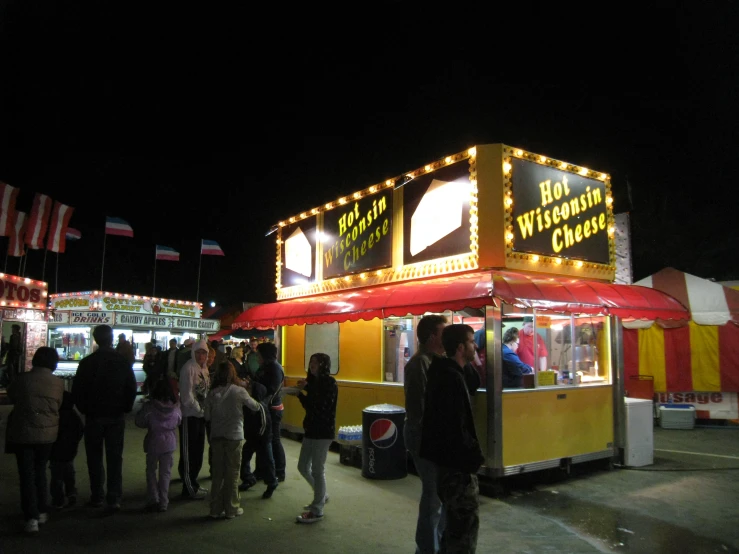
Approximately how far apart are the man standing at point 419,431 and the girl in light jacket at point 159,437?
3123mm

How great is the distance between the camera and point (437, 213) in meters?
9.33

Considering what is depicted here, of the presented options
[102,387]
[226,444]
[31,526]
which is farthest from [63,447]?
[226,444]

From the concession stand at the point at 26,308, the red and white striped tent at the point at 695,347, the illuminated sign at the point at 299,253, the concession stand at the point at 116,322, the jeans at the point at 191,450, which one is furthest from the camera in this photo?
the concession stand at the point at 116,322

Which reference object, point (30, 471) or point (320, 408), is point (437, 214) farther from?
point (30, 471)

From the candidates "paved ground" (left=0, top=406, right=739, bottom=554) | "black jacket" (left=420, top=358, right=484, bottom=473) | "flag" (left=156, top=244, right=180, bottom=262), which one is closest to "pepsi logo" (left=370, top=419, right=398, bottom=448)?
"paved ground" (left=0, top=406, right=739, bottom=554)

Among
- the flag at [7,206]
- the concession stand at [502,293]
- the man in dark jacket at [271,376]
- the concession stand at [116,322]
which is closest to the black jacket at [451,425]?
the concession stand at [502,293]

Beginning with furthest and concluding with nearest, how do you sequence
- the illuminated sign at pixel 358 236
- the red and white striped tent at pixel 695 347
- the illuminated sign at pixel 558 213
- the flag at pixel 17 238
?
the flag at pixel 17 238 → the red and white striped tent at pixel 695 347 → the illuminated sign at pixel 358 236 → the illuminated sign at pixel 558 213

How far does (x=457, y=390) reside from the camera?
12.7 ft

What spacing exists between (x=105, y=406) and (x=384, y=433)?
Result: 3.88m

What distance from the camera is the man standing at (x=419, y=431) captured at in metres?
4.44

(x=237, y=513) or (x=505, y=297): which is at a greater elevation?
(x=505, y=297)

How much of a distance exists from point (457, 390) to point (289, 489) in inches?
174

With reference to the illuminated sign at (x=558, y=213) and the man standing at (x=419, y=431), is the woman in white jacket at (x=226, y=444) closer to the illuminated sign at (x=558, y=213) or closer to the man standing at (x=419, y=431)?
the man standing at (x=419, y=431)

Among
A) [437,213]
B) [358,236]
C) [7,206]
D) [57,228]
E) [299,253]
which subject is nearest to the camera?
[437,213]
